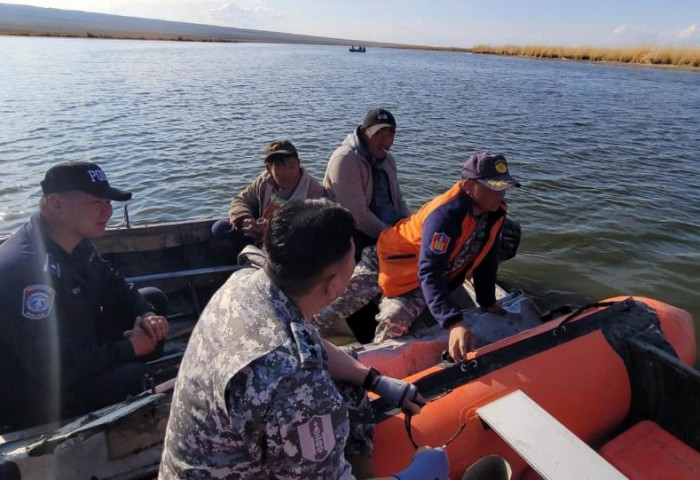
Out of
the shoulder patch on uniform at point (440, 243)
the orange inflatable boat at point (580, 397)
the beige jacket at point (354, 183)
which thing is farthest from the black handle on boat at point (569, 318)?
the beige jacket at point (354, 183)

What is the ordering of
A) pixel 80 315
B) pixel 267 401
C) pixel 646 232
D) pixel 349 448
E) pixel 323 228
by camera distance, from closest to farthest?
pixel 267 401
pixel 323 228
pixel 349 448
pixel 80 315
pixel 646 232

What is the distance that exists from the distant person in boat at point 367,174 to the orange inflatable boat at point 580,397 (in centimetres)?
174

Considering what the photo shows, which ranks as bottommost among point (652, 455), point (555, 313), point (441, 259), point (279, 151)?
point (652, 455)

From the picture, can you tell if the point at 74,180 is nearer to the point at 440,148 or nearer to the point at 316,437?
the point at 316,437

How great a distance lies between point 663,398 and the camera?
2932 millimetres

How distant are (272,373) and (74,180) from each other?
70.3 inches

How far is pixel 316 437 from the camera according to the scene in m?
1.34

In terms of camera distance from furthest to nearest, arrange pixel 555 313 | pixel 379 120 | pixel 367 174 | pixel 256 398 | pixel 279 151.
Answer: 1. pixel 367 174
2. pixel 379 120
3. pixel 279 151
4. pixel 555 313
5. pixel 256 398

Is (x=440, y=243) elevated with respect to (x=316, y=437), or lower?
lower

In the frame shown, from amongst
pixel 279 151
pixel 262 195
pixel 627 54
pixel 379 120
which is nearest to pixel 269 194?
pixel 262 195

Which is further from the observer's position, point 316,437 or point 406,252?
point 406,252

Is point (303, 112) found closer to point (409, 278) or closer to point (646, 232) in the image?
point (646, 232)

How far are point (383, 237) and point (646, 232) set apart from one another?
5.96 meters

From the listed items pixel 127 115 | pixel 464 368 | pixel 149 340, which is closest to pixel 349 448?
pixel 464 368
